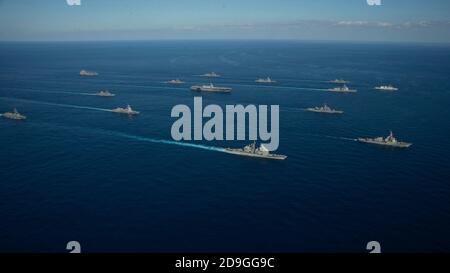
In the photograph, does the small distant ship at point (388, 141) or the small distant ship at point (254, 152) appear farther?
the small distant ship at point (388, 141)

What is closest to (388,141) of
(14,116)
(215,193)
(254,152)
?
(254,152)

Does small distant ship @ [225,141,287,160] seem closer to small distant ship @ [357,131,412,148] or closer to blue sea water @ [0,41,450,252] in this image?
blue sea water @ [0,41,450,252]

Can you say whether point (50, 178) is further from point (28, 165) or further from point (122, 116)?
point (122, 116)

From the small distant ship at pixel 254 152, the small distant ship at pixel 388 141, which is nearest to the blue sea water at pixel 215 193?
the small distant ship at pixel 254 152

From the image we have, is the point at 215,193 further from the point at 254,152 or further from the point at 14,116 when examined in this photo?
the point at 14,116

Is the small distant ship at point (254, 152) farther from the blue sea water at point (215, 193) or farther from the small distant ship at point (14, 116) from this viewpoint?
the small distant ship at point (14, 116)

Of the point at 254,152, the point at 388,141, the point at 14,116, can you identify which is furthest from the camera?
the point at 14,116

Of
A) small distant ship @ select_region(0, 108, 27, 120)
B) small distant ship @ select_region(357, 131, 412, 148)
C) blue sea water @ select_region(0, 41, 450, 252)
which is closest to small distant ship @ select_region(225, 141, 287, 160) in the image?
blue sea water @ select_region(0, 41, 450, 252)
